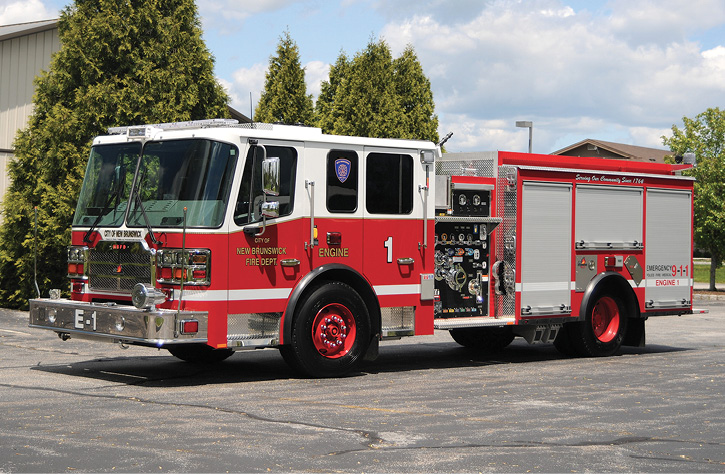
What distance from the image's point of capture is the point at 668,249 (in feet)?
50.4

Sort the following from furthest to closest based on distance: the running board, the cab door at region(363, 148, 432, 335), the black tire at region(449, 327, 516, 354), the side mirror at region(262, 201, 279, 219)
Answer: the black tire at region(449, 327, 516, 354) → the running board → the cab door at region(363, 148, 432, 335) → the side mirror at region(262, 201, 279, 219)

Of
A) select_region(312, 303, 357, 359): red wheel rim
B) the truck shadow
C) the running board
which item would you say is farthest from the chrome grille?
the running board

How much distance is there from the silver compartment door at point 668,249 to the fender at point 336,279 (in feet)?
16.5

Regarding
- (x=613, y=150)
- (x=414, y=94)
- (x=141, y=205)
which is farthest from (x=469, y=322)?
(x=613, y=150)

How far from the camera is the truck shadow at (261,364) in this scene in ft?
37.8

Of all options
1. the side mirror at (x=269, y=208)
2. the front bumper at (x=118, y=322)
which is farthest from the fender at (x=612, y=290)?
the front bumper at (x=118, y=322)

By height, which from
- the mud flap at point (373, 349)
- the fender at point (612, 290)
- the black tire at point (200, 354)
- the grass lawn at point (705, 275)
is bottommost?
the black tire at point (200, 354)

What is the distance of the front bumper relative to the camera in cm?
1021

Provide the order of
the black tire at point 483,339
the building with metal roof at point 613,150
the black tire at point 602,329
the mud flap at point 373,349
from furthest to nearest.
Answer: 1. the building with metal roof at point 613,150
2. the black tire at point 483,339
3. the black tire at point 602,329
4. the mud flap at point 373,349

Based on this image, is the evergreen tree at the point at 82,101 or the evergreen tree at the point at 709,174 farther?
the evergreen tree at the point at 709,174

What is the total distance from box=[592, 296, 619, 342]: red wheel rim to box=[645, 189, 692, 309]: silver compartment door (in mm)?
579

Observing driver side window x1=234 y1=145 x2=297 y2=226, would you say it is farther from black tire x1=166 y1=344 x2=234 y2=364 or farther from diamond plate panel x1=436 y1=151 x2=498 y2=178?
diamond plate panel x1=436 y1=151 x2=498 y2=178

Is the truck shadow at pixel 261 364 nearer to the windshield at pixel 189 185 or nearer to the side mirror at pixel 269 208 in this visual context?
the windshield at pixel 189 185

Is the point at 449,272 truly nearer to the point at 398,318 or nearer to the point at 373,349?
the point at 398,318
